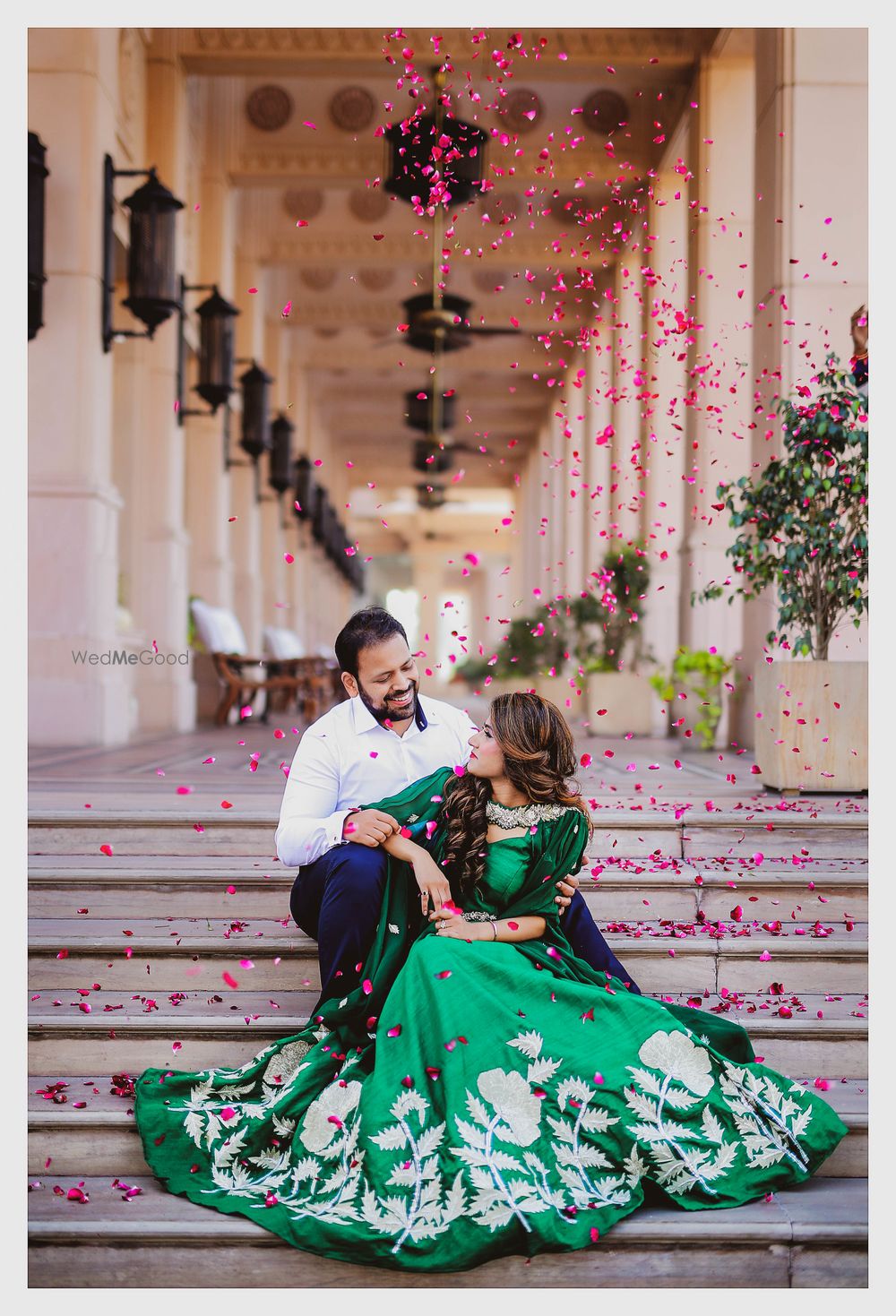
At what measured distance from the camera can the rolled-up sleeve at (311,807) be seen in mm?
2533

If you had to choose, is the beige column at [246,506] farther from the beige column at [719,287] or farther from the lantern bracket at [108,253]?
the lantern bracket at [108,253]

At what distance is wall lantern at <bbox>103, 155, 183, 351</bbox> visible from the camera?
6141 millimetres

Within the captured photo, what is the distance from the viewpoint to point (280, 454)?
35.1 feet

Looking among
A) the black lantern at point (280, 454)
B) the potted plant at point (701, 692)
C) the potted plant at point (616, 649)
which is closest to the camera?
the potted plant at point (701, 692)

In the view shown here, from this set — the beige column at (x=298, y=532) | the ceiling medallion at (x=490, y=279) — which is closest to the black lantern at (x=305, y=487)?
the beige column at (x=298, y=532)

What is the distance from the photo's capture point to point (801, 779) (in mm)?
3992

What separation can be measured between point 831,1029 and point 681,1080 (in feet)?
2.29

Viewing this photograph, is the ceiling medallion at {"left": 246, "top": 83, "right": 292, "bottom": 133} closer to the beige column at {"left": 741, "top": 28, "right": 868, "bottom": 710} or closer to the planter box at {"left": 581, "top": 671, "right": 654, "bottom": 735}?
the beige column at {"left": 741, "top": 28, "right": 868, "bottom": 710}

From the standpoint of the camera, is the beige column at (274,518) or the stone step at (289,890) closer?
the stone step at (289,890)

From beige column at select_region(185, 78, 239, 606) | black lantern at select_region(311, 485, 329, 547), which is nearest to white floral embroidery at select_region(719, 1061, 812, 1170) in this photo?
beige column at select_region(185, 78, 239, 606)

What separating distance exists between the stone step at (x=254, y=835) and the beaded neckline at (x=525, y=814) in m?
1.04

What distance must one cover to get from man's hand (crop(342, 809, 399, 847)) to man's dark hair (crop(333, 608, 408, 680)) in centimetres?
37

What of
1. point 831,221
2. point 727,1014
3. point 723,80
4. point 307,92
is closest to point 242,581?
point 307,92

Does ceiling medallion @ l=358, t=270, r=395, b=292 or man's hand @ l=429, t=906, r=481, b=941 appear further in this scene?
ceiling medallion @ l=358, t=270, r=395, b=292
